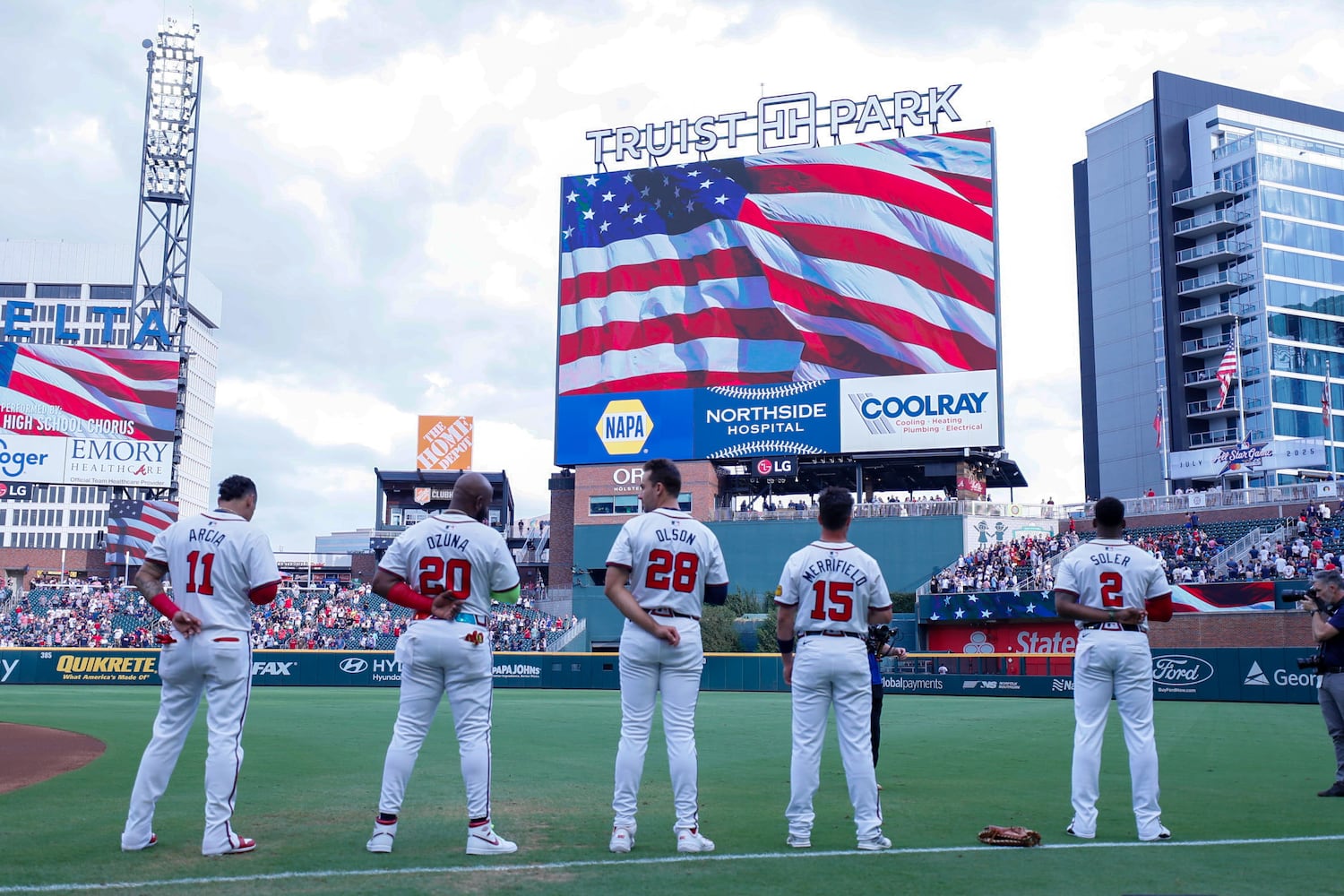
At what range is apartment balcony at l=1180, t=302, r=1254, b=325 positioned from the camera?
73.8 metres

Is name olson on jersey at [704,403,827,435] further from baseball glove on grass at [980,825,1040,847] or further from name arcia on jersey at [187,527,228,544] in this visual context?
name arcia on jersey at [187,527,228,544]

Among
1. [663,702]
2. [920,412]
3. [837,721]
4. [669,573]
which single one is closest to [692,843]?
[663,702]

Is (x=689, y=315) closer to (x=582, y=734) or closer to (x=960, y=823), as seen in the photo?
(x=582, y=734)

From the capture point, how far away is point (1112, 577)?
25.0 ft

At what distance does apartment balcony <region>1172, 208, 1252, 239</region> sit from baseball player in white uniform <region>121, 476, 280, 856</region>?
260 ft

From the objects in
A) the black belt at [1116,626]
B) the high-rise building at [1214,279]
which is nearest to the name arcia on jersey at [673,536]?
the black belt at [1116,626]

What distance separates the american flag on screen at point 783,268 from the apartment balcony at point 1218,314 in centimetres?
3085

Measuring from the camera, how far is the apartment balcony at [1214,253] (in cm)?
7444

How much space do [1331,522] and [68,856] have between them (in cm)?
4303

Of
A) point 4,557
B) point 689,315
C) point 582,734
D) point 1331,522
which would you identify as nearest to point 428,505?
point 689,315

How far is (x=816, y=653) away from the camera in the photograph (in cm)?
715

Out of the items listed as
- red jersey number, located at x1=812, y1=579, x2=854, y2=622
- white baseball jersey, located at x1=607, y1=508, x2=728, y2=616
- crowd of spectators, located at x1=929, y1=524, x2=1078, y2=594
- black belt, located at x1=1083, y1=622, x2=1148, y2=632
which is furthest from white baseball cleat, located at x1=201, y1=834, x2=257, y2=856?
crowd of spectators, located at x1=929, y1=524, x2=1078, y2=594

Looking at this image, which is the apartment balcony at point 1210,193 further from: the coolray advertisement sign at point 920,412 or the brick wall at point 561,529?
the brick wall at point 561,529

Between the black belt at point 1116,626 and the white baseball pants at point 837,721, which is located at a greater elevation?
the black belt at point 1116,626
